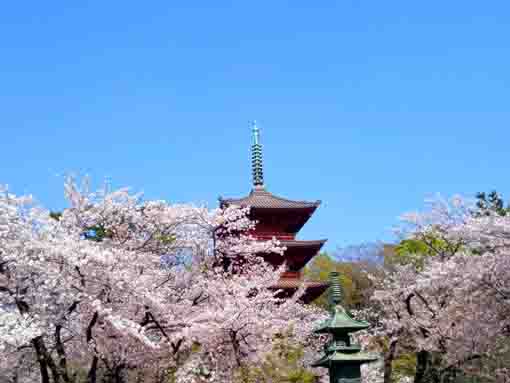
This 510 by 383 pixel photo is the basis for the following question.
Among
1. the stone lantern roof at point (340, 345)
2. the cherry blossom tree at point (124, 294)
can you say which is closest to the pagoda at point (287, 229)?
the cherry blossom tree at point (124, 294)

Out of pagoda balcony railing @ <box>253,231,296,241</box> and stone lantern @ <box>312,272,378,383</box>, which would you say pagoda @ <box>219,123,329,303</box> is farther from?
stone lantern @ <box>312,272,378,383</box>

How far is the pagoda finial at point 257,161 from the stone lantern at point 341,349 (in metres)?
19.9

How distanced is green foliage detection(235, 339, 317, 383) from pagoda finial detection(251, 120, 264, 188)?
12669 mm

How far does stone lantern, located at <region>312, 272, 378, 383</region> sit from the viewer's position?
7258 millimetres

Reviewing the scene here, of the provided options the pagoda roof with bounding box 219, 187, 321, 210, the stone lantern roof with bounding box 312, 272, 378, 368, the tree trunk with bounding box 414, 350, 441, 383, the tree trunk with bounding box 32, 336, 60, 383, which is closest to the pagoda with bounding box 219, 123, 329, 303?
the pagoda roof with bounding box 219, 187, 321, 210

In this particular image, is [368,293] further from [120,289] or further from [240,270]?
[120,289]

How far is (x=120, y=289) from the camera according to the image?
35.1 ft

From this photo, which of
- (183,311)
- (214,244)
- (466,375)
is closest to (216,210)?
(214,244)

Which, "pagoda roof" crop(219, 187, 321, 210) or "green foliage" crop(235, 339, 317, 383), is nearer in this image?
"green foliage" crop(235, 339, 317, 383)

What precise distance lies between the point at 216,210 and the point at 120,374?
4163 mm

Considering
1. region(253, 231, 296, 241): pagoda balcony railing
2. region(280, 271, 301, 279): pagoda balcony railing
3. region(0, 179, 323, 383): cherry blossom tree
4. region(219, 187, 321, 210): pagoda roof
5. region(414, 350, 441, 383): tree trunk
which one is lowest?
region(414, 350, 441, 383): tree trunk

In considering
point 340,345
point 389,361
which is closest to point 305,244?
point 389,361

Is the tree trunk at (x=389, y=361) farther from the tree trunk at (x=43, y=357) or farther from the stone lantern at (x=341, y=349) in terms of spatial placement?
the stone lantern at (x=341, y=349)

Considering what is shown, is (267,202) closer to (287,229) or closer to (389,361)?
(287,229)
